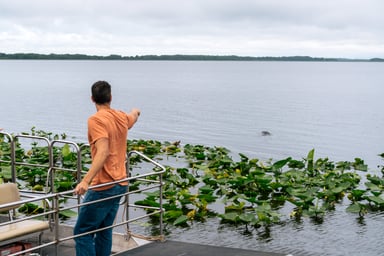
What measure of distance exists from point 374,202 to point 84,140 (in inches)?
763

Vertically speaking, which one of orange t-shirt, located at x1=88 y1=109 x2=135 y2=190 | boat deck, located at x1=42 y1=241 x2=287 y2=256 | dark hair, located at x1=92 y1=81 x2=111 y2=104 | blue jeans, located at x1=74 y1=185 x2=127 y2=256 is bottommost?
boat deck, located at x1=42 y1=241 x2=287 y2=256

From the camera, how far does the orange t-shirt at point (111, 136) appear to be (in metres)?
6.21

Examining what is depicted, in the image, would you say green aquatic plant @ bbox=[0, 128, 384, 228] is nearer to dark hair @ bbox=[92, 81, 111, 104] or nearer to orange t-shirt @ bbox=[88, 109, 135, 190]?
orange t-shirt @ bbox=[88, 109, 135, 190]

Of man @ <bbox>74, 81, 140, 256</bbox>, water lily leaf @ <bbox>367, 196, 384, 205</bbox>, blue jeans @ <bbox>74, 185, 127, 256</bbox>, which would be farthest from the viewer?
water lily leaf @ <bbox>367, 196, 384, 205</bbox>

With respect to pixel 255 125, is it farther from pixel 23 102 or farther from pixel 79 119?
pixel 23 102

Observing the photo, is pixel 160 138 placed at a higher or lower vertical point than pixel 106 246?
lower

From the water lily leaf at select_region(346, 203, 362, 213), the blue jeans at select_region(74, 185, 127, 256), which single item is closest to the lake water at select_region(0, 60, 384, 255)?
the water lily leaf at select_region(346, 203, 362, 213)

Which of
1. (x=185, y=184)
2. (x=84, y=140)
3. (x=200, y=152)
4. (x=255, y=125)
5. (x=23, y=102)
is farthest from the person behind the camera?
(x=23, y=102)

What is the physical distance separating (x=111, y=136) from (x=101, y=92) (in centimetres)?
45

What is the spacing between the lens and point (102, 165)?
617 cm

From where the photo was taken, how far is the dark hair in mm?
6277

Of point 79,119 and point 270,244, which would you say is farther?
point 79,119

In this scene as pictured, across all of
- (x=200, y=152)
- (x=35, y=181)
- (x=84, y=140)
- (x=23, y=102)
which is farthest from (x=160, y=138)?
(x=23, y=102)

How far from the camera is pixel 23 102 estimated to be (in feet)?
202
